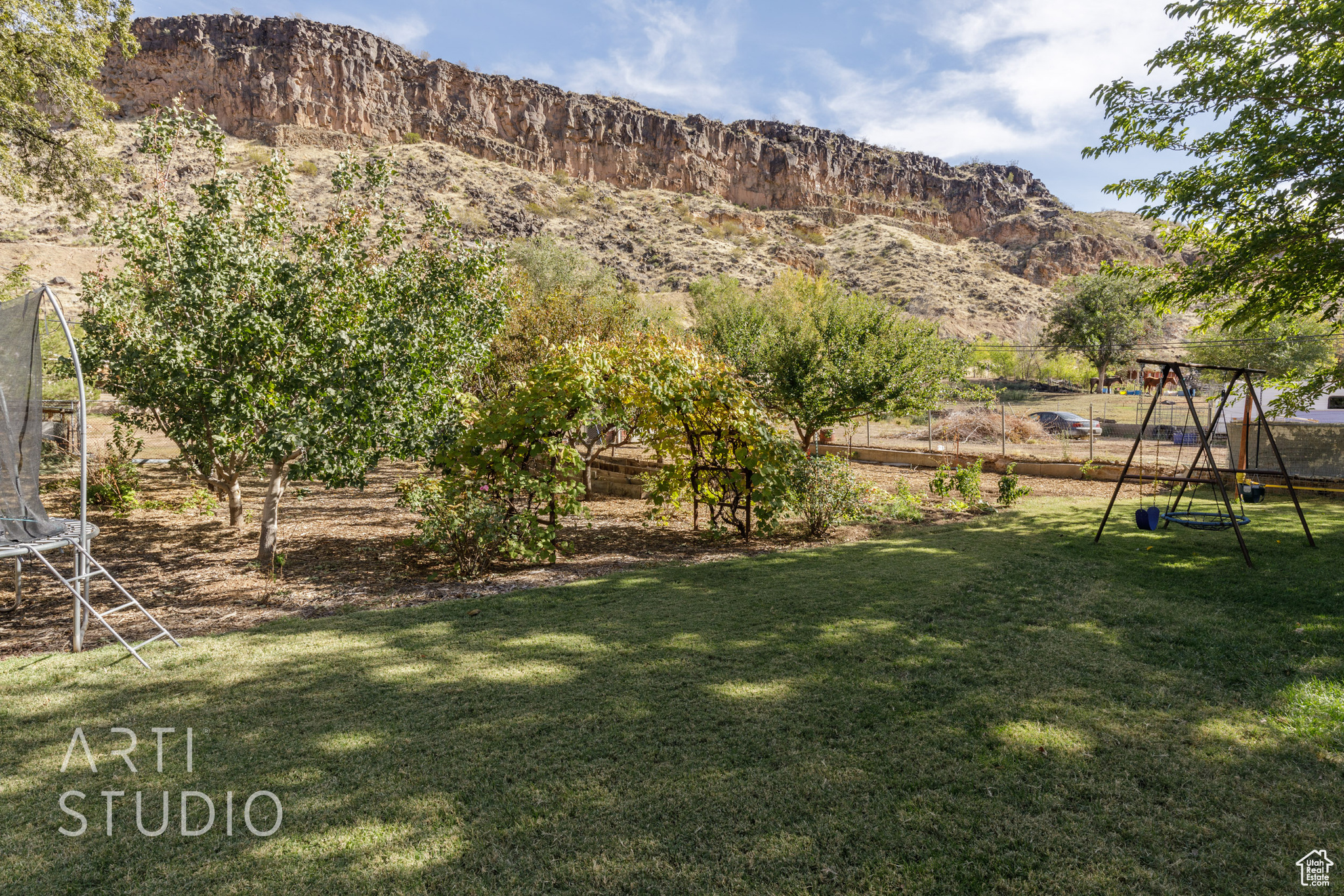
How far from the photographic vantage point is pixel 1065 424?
26.4 m

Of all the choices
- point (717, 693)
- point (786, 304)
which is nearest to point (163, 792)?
point (717, 693)

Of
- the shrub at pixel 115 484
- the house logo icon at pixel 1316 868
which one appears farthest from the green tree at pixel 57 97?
the house logo icon at pixel 1316 868

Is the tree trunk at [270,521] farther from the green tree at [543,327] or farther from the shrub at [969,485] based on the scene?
the shrub at [969,485]

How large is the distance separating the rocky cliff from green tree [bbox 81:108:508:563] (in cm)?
7245

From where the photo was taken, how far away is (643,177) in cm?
8688

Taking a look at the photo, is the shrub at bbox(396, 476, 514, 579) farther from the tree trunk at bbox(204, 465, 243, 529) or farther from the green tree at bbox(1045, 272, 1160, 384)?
the green tree at bbox(1045, 272, 1160, 384)

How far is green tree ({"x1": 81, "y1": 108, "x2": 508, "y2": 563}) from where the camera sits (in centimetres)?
593

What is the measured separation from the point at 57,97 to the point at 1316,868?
48.3 feet

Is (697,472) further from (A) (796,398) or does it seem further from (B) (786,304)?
(B) (786,304)

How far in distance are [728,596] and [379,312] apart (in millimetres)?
4305

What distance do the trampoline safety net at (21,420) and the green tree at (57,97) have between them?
6.75 m

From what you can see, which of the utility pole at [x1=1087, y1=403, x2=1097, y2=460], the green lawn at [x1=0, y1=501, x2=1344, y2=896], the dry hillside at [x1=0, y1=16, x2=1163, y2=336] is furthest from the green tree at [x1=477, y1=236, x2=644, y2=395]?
the dry hillside at [x1=0, y1=16, x2=1163, y2=336]

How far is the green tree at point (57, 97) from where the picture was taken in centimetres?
884

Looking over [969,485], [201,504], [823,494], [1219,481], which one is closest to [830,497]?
[823,494]
